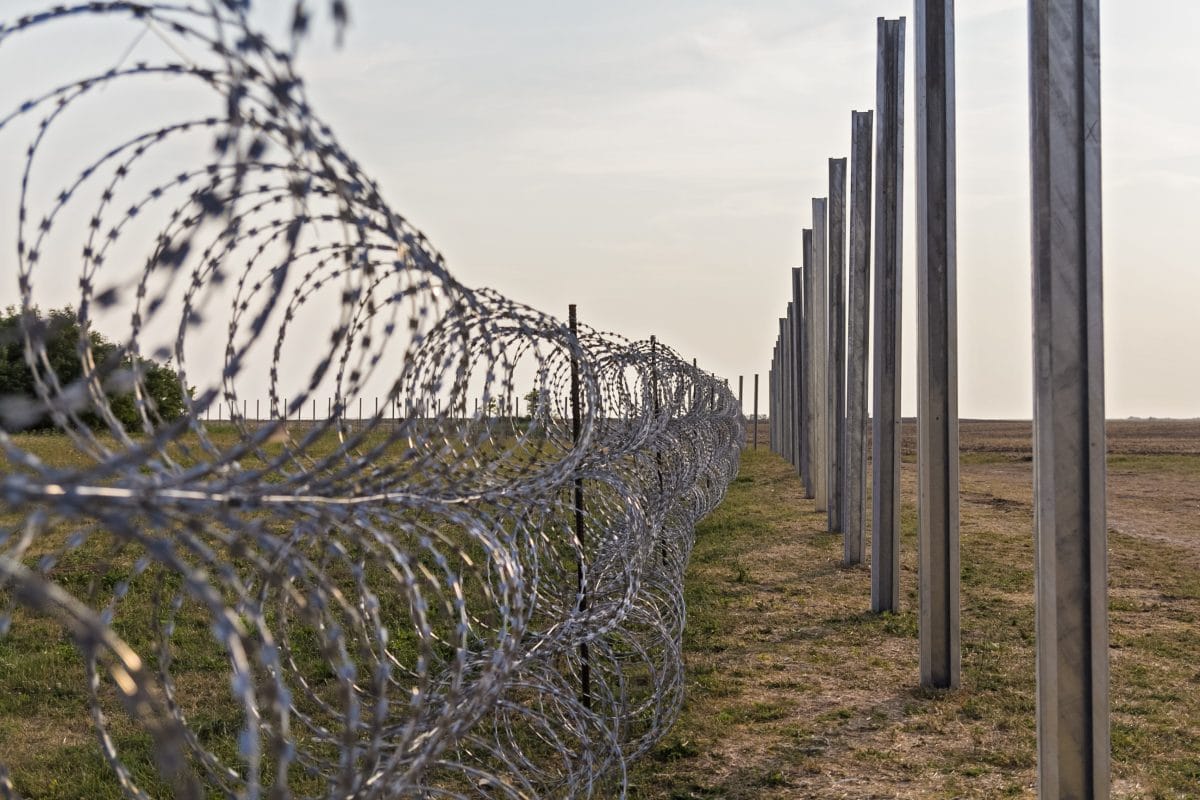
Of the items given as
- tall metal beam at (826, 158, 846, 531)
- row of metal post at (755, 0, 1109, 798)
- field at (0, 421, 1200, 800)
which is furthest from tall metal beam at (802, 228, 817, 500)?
row of metal post at (755, 0, 1109, 798)

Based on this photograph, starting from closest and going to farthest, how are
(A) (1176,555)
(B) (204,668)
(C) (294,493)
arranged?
(C) (294,493)
(B) (204,668)
(A) (1176,555)

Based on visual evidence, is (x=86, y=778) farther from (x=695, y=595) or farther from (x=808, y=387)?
(x=808, y=387)

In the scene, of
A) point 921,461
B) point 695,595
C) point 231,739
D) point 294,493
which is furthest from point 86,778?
point 695,595

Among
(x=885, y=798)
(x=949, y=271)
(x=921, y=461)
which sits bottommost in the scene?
(x=885, y=798)

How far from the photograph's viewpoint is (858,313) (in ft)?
41.2

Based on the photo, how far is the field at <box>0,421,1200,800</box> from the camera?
20.1 ft

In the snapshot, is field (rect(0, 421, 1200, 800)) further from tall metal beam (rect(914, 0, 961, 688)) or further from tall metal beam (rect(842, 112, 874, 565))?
tall metal beam (rect(842, 112, 874, 565))

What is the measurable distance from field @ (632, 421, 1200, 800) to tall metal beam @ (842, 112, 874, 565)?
1.03 metres

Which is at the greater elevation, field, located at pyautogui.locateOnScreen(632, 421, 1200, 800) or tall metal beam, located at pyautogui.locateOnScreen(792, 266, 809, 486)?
tall metal beam, located at pyautogui.locateOnScreen(792, 266, 809, 486)

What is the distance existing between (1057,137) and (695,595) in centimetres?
692

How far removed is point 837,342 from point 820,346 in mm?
3752

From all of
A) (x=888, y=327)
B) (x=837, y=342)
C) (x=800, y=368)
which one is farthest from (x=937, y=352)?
(x=800, y=368)

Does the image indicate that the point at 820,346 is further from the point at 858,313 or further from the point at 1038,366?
the point at 1038,366

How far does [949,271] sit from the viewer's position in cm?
782
